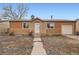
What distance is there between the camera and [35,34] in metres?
7.57

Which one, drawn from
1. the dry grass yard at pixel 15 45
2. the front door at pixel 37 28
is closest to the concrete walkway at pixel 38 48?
the dry grass yard at pixel 15 45

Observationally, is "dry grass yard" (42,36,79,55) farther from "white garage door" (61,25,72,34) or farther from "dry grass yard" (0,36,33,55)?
"dry grass yard" (0,36,33,55)

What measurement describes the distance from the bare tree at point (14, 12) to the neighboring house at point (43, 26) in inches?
8.8

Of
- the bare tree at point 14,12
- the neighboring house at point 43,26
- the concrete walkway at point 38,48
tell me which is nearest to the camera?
the concrete walkway at point 38,48

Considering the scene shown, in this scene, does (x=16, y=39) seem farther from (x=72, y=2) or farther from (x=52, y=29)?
(x=72, y=2)

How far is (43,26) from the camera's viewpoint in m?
7.99

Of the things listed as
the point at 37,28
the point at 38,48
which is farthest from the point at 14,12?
the point at 38,48

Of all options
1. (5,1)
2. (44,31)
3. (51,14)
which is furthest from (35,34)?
(5,1)

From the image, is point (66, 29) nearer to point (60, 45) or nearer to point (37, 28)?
point (60, 45)

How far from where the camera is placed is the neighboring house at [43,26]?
7570 mm

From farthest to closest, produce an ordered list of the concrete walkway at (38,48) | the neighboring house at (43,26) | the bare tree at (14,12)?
the neighboring house at (43,26)
the bare tree at (14,12)
the concrete walkway at (38,48)

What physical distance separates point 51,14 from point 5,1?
145 centimetres

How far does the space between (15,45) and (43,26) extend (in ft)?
4.04

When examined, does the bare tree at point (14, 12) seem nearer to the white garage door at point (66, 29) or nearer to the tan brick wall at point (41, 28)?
the tan brick wall at point (41, 28)
